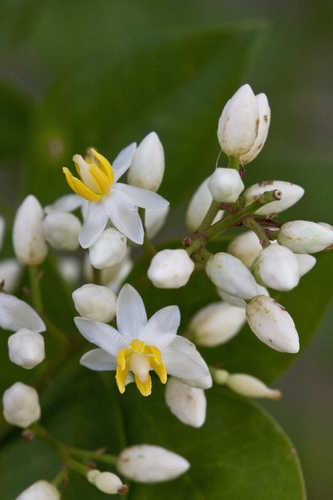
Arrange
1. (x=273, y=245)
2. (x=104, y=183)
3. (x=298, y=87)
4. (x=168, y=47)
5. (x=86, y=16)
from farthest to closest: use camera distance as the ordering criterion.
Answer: (x=298, y=87), (x=86, y=16), (x=168, y=47), (x=104, y=183), (x=273, y=245)

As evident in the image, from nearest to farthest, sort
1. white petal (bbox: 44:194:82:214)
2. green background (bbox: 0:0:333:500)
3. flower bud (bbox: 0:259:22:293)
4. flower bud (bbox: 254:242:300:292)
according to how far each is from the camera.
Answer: flower bud (bbox: 254:242:300:292)
white petal (bbox: 44:194:82:214)
flower bud (bbox: 0:259:22:293)
green background (bbox: 0:0:333:500)

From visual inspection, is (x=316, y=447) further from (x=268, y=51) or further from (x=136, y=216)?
(x=136, y=216)

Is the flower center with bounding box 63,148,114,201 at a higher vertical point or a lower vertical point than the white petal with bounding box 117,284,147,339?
higher

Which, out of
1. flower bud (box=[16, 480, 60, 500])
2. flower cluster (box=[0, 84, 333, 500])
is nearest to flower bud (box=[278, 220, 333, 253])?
flower cluster (box=[0, 84, 333, 500])

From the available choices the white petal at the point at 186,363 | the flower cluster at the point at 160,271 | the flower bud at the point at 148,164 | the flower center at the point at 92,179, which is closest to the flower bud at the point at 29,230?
the flower cluster at the point at 160,271

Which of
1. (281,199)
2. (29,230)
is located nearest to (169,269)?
(281,199)

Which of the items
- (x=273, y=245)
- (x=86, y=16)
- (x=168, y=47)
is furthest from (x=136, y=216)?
(x=86, y=16)

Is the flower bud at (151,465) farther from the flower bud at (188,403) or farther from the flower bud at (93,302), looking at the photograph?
the flower bud at (93,302)

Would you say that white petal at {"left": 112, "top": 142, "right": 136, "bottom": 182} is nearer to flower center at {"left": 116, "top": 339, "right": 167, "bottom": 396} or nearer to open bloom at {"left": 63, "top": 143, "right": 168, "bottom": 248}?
open bloom at {"left": 63, "top": 143, "right": 168, "bottom": 248}
